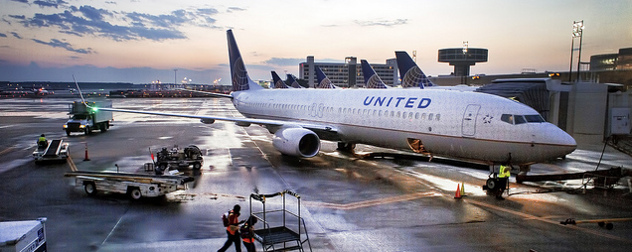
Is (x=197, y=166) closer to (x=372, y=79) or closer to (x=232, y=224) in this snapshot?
(x=232, y=224)

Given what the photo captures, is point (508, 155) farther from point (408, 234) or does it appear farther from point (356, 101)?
point (356, 101)

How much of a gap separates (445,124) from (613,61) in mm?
21762

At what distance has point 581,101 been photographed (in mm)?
22641

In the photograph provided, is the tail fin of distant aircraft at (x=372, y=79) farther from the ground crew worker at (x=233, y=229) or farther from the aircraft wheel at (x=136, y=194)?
the ground crew worker at (x=233, y=229)

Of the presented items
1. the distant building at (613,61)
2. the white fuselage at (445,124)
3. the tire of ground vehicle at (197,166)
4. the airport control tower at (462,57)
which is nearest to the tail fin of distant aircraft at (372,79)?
the distant building at (613,61)

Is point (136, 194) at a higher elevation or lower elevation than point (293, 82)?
lower

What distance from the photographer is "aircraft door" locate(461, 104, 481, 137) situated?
1549 centimetres

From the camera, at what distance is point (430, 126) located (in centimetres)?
1677

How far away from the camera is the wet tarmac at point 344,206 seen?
10.1 meters

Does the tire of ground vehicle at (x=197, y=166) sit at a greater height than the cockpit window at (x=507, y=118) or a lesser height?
lesser

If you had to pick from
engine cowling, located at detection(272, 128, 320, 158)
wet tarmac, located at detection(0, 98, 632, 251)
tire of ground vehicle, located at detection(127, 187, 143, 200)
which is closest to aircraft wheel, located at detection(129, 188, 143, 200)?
tire of ground vehicle, located at detection(127, 187, 143, 200)

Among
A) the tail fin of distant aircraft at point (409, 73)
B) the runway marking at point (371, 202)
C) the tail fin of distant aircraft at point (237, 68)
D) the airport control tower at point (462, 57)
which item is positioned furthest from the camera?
the airport control tower at point (462, 57)

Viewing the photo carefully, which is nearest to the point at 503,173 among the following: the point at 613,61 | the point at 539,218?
the point at 539,218

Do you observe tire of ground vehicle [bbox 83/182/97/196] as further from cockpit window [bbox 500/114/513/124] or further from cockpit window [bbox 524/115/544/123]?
cockpit window [bbox 524/115/544/123]
